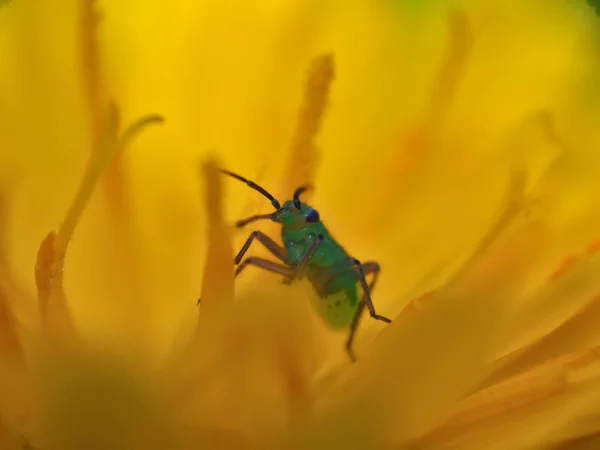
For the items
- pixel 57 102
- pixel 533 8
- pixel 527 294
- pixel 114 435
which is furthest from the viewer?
pixel 533 8

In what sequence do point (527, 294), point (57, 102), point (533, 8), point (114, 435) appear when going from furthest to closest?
1. point (533, 8)
2. point (57, 102)
3. point (527, 294)
4. point (114, 435)

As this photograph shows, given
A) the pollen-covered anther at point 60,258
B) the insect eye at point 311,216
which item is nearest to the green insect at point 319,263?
the insect eye at point 311,216

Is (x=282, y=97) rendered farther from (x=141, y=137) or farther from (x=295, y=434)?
(x=295, y=434)

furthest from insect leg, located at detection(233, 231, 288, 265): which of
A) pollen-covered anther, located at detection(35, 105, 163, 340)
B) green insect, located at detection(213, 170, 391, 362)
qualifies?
pollen-covered anther, located at detection(35, 105, 163, 340)

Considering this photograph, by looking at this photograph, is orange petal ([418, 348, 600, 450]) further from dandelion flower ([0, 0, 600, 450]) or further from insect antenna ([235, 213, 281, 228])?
insect antenna ([235, 213, 281, 228])

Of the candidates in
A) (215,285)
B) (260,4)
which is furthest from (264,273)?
(260,4)
